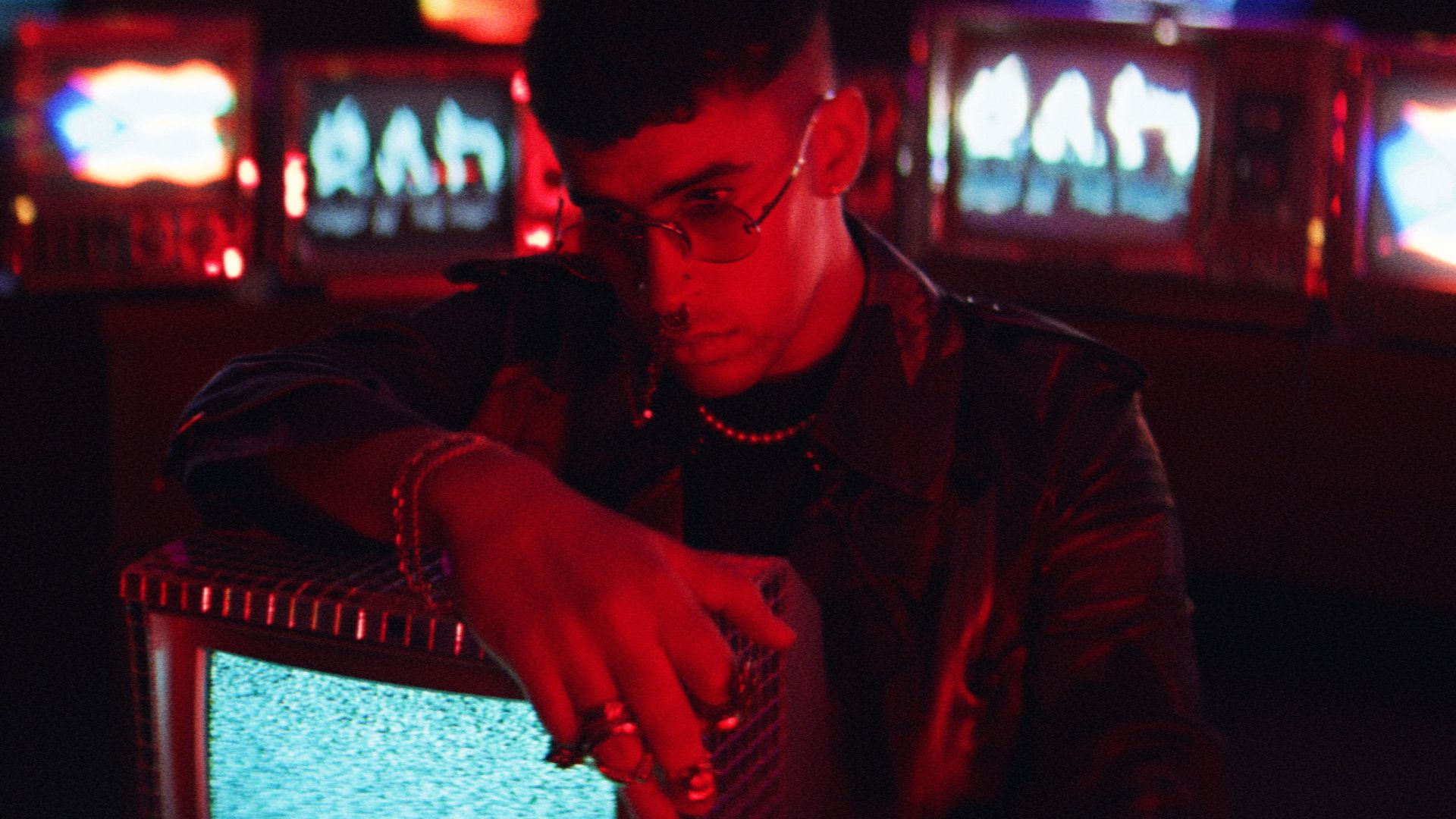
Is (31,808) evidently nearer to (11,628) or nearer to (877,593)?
(11,628)

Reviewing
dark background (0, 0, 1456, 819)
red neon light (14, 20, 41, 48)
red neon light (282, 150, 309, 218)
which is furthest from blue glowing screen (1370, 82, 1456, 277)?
red neon light (14, 20, 41, 48)

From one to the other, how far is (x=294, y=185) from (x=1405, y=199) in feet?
7.63

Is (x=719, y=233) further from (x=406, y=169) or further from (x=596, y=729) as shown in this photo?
(x=406, y=169)

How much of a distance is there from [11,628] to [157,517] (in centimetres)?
36

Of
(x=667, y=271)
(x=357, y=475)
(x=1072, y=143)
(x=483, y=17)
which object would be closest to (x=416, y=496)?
(x=357, y=475)

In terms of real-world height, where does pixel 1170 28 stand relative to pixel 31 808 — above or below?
above

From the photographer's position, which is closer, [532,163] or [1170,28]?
[1170,28]

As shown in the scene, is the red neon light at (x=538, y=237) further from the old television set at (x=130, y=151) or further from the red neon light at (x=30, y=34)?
the red neon light at (x=30, y=34)

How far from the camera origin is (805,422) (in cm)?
122

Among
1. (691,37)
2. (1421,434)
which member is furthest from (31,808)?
(1421,434)

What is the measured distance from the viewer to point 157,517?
283cm

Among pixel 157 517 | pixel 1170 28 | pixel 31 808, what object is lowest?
pixel 31 808

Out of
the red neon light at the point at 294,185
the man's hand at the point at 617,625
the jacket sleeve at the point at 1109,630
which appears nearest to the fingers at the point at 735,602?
the man's hand at the point at 617,625

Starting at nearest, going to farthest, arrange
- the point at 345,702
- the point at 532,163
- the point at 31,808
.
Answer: the point at 345,702 < the point at 31,808 < the point at 532,163
